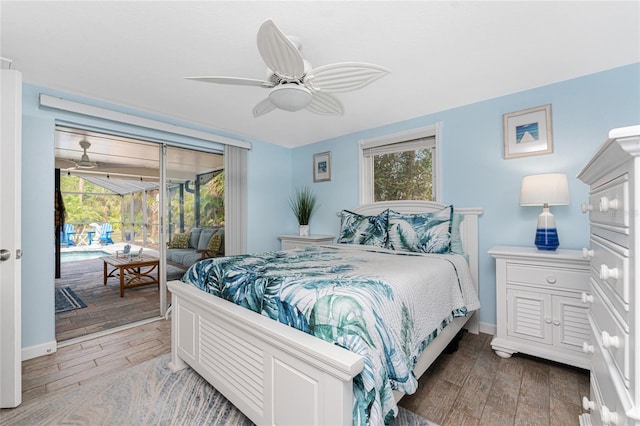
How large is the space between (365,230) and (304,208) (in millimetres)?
1396

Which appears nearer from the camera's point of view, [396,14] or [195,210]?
[396,14]

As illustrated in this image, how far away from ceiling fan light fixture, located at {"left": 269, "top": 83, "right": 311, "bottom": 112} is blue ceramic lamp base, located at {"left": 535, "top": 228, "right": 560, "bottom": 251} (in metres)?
2.12

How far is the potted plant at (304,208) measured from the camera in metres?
4.19

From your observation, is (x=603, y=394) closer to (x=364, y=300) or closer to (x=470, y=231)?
(x=364, y=300)

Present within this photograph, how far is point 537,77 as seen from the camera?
233 cm

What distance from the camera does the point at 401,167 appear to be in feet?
11.6

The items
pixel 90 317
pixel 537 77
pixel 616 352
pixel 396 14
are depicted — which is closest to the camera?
pixel 616 352

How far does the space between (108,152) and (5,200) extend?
9.06 feet

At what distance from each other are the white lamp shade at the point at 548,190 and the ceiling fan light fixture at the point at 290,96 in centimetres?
189

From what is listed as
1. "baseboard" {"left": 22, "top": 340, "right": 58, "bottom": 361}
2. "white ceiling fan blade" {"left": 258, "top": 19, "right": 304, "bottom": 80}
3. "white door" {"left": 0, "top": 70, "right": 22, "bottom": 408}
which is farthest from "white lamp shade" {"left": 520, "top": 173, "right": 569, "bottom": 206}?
"baseboard" {"left": 22, "top": 340, "right": 58, "bottom": 361}

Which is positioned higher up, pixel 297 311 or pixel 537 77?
pixel 537 77

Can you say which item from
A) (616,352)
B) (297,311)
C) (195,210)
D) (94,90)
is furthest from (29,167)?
(616,352)

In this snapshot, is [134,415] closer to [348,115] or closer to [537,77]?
[348,115]

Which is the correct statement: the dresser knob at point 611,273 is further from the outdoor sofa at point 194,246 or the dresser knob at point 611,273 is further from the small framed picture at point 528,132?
the outdoor sofa at point 194,246
